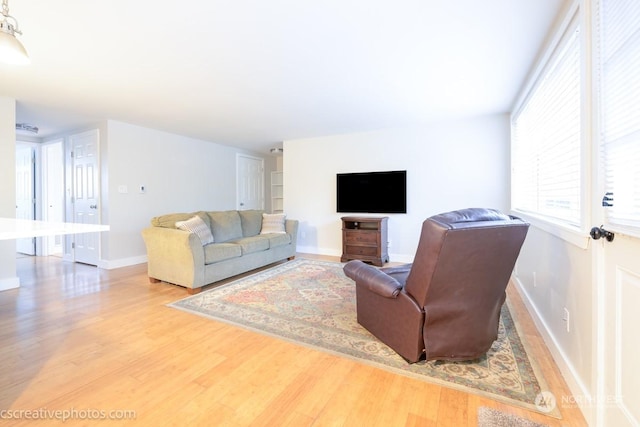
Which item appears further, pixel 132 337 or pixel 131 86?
pixel 131 86

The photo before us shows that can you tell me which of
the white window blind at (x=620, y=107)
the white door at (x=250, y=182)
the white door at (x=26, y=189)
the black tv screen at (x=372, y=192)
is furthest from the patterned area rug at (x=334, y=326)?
the white door at (x=26, y=189)

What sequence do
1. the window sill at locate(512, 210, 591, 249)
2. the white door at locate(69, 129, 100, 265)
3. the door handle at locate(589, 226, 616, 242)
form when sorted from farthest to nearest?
the white door at locate(69, 129, 100, 265)
the window sill at locate(512, 210, 591, 249)
the door handle at locate(589, 226, 616, 242)

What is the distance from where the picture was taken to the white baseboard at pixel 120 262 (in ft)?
13.9

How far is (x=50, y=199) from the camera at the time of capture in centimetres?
536

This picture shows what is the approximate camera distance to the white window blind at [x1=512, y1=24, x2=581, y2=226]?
1692mm

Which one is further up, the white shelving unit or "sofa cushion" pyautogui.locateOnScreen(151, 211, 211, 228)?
the white shelving unit

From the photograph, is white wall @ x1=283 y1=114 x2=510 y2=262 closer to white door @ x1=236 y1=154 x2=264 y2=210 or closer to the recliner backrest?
white door @ x1=236 y1=154 x2=264 y2=210

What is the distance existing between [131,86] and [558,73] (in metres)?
3.80

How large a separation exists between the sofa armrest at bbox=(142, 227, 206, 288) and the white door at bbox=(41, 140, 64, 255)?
3254 mm

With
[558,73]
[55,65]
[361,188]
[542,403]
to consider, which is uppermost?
[55,65]

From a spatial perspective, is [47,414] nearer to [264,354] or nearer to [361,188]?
[264,354]

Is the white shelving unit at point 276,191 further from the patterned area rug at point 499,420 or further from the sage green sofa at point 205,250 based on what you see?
the patterned area rug at point 499,420

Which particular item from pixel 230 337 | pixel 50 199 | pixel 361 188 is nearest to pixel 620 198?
pixel 230 337

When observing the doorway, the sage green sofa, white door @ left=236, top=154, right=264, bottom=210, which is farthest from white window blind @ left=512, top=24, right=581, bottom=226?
the doorway
